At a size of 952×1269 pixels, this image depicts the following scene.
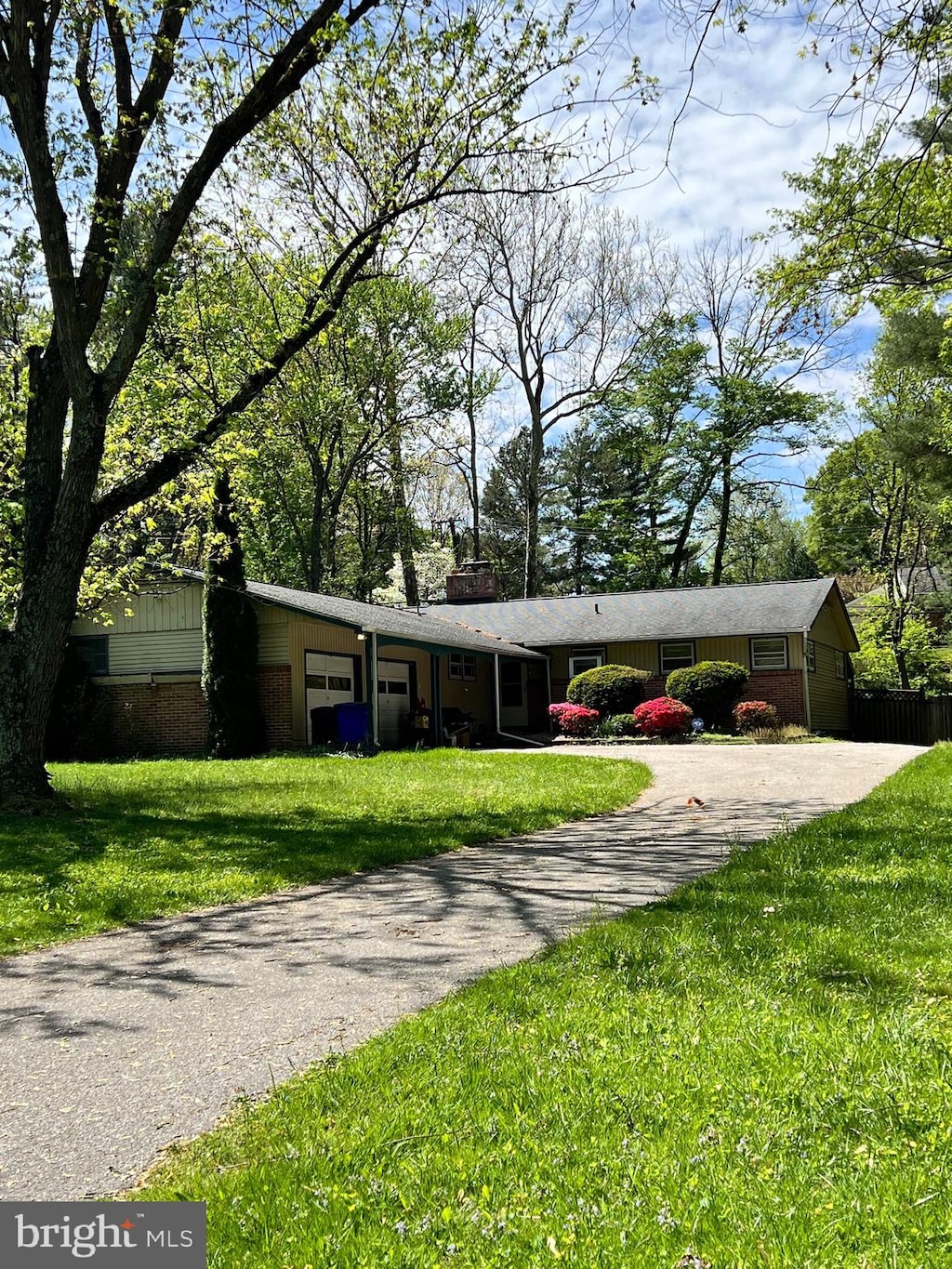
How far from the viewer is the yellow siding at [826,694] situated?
89.1ft

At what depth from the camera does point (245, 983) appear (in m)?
4.77

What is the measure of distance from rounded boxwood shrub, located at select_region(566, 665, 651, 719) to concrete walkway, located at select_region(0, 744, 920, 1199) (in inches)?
656

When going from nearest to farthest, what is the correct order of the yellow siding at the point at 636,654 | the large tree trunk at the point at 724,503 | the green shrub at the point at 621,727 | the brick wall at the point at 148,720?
the brick wall at the point at 148,720
the green shrub at the point at 621,727
the yellow siding at the point at 636,654
the large tree trunk at the point at 724,503

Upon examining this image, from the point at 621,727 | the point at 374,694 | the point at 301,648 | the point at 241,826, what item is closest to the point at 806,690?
the point at 621,727

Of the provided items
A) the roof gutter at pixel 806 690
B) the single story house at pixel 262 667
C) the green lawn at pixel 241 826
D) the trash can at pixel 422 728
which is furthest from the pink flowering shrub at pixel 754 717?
the green lawn at pixel 241 826

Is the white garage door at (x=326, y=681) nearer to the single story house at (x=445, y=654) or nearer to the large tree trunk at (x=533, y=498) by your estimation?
the single story house at (x=445, y=654)

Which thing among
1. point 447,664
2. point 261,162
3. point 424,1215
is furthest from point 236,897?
point 447,664

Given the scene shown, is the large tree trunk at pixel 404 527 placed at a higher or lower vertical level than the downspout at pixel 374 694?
higher

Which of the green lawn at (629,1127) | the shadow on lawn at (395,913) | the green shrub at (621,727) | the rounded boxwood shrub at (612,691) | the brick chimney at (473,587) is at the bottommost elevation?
the shadow on lawn at (395,913)

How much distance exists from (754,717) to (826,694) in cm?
546

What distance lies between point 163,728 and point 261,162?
13538 millimetres

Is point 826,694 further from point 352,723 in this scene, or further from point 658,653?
point 352,723

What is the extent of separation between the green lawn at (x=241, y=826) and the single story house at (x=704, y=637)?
38.9 feet

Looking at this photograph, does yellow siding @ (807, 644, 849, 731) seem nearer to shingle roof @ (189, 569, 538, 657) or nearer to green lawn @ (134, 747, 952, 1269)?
shingle roof @ (189, 569, 538, 657)
